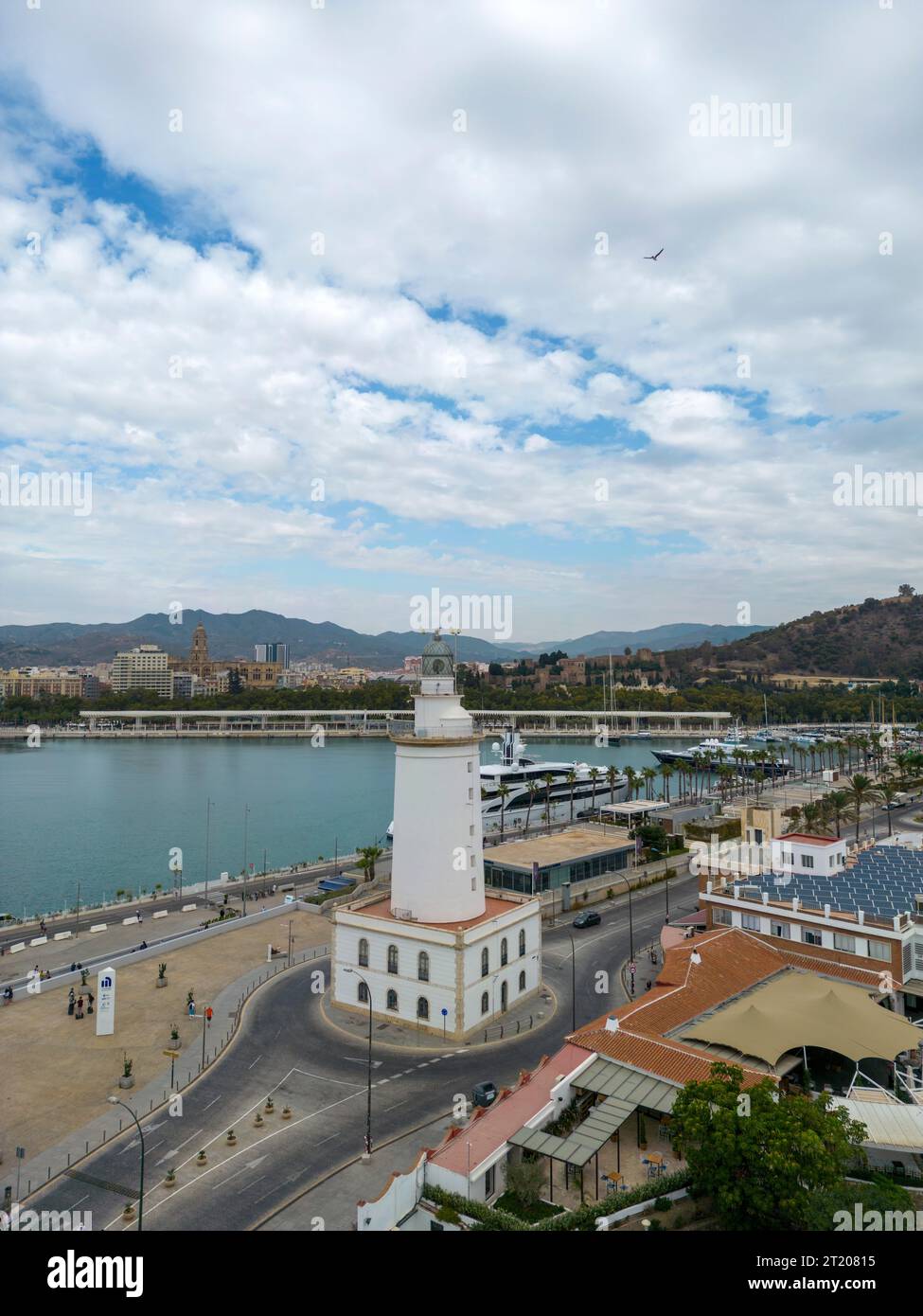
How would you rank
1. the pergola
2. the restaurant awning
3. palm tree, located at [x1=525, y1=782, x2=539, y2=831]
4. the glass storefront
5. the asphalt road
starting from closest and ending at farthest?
1. the pergola
2. the asphalt road
3. the restaurant awning
4. the glass storefront
5. palm tree, located at [x1=525, y1=782, x2=539, y2=831]

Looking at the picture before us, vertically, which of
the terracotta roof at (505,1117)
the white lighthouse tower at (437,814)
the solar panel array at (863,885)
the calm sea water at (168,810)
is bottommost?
the calm sea water at (168,810)

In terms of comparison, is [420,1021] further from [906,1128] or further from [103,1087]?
[906,1128]

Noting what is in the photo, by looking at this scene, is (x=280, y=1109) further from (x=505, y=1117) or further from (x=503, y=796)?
(x=503, y=796)

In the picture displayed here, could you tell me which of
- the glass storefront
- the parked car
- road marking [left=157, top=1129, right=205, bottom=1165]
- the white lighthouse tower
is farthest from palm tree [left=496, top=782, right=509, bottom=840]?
road marking [left=157, top=1129, right=205, bottom=1165]

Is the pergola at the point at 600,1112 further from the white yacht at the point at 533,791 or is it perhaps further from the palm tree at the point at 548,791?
the palm tree at the point at 548,791

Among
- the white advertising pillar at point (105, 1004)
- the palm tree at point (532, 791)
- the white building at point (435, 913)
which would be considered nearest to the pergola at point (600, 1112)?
the white building at point (435, 913)

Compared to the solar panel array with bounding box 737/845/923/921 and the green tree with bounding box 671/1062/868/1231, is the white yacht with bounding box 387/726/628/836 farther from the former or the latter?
the green tree with bounding box 671/1062/868/1231
